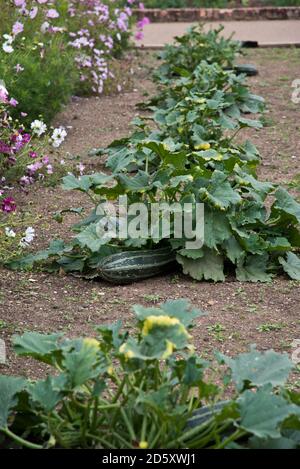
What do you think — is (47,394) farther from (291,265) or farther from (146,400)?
(291,265)

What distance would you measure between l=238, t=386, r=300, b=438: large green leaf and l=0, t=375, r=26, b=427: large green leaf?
67 centimetres

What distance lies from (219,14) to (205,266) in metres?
9.34

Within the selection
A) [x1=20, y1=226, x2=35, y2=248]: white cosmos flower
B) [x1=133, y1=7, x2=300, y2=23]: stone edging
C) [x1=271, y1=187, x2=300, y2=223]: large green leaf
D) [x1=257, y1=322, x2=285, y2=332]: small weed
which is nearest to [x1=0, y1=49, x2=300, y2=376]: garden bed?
[x1=257, y1=322, x2=285, y2=332]: small weed

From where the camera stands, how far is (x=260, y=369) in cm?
286

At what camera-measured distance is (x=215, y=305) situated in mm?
4414

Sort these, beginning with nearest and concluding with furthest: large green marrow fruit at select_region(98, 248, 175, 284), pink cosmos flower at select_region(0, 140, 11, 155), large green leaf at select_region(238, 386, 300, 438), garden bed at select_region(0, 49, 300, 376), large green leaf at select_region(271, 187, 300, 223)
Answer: large green leaf at select_region(238, 386, 300, 438), garden bed at select_region(0, 49, 300, 376), large green marrow fruit at select_region(98, 248, 175, 284), large green leaf at select_region(271, 187, 300, 223), pink cosmos flower at select_region(0, 140, 11, 155)

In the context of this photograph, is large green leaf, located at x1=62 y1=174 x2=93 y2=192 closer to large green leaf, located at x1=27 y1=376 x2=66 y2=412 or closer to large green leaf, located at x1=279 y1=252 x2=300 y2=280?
large green leaf, located at x1=279 y1=252 x2=300 y2=280

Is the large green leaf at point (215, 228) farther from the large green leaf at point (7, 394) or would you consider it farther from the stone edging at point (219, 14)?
the stone edging at point (219, 14)

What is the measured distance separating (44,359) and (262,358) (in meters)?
0.66

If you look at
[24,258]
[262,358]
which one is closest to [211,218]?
[24,258]

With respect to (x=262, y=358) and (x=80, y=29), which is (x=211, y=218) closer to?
(x=262, y=358)

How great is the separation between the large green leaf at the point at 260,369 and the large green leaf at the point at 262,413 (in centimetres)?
11

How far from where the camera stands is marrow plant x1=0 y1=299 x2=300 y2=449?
2.65m

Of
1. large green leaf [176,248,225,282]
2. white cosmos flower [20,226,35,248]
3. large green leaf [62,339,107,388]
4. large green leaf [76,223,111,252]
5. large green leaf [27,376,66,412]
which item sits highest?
large green leaf [62,339,107,388]
